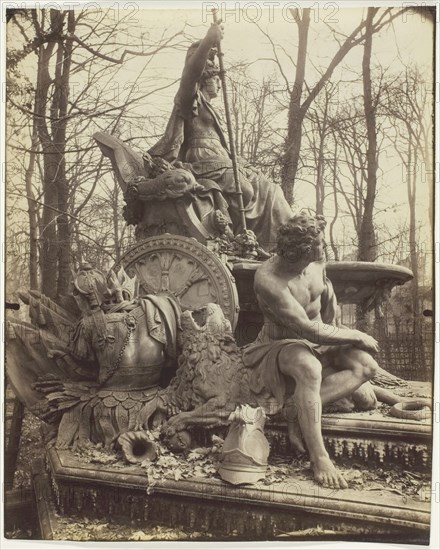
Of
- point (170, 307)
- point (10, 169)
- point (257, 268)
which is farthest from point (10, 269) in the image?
point (257, 268)

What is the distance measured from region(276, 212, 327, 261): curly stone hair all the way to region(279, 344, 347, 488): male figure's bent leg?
2.28 feet

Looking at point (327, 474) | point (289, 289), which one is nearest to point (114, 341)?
point (289, 289)

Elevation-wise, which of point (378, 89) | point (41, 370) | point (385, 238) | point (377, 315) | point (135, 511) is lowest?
point (135, 511)

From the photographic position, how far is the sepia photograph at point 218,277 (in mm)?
5523

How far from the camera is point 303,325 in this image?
224 inches

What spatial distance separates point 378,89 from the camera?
7.47 metres

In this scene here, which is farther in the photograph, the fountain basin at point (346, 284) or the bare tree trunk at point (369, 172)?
the bare tree trunk at point (369, 172)

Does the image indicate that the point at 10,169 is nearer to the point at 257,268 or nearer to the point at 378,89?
the point at 257,268

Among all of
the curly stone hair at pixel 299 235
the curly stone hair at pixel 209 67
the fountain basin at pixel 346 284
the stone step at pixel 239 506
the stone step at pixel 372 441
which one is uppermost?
the curly stone hair at pixel 209 67

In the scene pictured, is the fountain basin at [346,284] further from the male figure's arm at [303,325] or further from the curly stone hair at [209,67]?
the curly stone hair at [209,67]

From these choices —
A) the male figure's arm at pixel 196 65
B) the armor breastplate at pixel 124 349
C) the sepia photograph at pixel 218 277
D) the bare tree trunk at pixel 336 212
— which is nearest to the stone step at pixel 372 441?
the sepia photograph at pixel 218 277

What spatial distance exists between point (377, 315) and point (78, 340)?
267 centimetres

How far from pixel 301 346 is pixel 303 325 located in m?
0.16

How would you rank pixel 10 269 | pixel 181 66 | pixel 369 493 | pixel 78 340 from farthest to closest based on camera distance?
pixel 181 66
pixel 10 269
pixel 78 340
pixel 369 493
